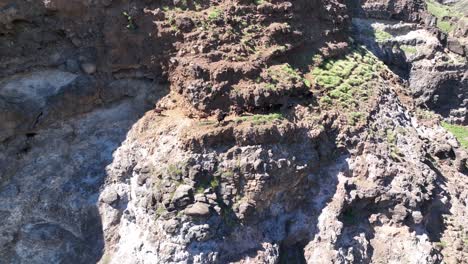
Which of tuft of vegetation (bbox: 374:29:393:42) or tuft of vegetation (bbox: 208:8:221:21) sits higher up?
tuft of vegetation (bbox: 208:8:221:21)

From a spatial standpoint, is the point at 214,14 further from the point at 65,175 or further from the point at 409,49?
the point at 409,49

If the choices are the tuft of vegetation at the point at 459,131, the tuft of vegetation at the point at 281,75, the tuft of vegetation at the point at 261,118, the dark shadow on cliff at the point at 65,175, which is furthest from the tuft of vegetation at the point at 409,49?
the dark shadow on cliff at the point at 65,175

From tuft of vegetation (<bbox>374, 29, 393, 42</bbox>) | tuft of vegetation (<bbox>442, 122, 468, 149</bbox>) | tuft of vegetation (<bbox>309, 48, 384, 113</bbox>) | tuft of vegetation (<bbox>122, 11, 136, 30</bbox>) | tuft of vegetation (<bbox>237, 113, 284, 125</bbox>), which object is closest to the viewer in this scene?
tuft of vegetation (<bbox>237, 113, 284, 125</bbox>)

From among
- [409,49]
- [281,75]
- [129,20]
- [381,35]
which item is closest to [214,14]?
[129,20]

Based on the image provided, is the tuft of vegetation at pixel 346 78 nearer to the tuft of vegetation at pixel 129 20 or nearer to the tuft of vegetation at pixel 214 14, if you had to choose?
the tuft of vegetation at pixel 214 14

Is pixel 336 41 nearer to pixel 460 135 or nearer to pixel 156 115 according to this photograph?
pixel 156 115

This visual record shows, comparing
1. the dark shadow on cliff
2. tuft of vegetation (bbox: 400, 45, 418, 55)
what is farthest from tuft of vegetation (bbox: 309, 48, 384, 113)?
tuft of vegetation (bbox: 400, 45, 418, 55)

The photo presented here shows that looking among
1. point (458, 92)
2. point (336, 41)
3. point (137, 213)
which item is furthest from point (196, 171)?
point (458, 92)

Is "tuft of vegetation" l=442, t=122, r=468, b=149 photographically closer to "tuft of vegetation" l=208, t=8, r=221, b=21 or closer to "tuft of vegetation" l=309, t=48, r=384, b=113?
"tuft of vegetation" l=309, t=48, r=384, b=113
